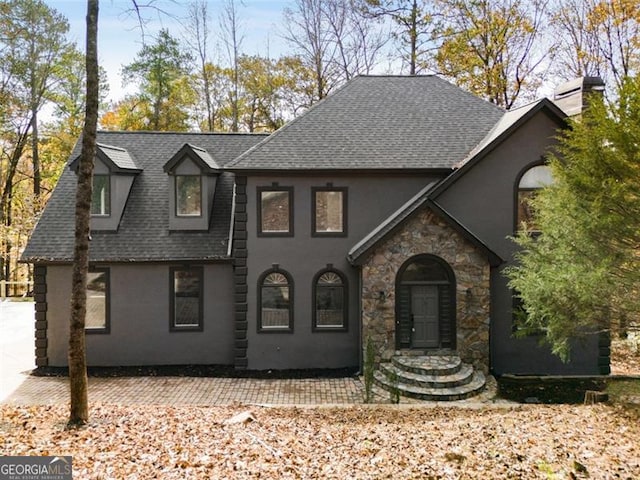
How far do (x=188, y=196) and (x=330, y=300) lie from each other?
5277 millimetres

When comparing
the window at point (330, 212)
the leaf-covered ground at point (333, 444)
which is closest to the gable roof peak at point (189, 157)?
the window at point (330, 212)

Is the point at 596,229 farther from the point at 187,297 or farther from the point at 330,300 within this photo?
the point at 187,297

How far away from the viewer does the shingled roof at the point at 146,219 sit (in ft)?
44.0

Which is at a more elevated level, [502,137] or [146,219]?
[502,137]

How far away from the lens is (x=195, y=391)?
11.5m

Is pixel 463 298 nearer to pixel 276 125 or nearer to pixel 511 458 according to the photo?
pixel 511 458

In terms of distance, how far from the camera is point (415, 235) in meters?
12.3

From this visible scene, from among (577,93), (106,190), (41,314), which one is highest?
(577,93)

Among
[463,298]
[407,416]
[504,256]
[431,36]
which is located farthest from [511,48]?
[407,416]

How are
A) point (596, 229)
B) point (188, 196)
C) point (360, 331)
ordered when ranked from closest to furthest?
1. point (596, 229)
2. point (360, 331)
3. point (188, 196)

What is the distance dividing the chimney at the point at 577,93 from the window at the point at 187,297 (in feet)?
36.7

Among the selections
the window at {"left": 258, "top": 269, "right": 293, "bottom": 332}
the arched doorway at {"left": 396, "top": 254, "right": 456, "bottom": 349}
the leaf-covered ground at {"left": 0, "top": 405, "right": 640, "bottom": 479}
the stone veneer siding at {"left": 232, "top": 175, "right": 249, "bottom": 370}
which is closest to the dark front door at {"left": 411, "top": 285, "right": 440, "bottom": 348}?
the arched doorway at {"left": 396, "top": 254, "right": 456, "bottom": 349}

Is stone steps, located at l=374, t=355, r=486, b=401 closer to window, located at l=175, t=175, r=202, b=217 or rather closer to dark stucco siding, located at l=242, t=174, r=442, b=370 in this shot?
dark stucco siding, located at l=242, t=174, r=442, b=370

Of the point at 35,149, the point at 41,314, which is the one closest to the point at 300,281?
the point at 41,314
